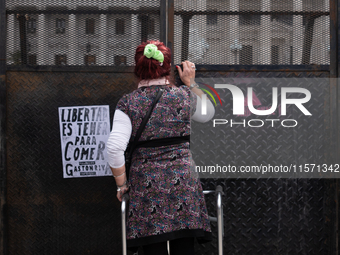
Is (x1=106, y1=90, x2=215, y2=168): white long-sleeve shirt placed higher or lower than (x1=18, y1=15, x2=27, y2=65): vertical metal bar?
lower

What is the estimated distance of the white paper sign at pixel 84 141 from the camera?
3143 mm

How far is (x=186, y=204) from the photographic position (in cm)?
228

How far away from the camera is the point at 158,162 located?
89.9 inches

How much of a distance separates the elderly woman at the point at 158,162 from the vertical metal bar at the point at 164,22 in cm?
80

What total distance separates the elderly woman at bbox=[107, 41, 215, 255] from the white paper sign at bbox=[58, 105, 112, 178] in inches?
33.9

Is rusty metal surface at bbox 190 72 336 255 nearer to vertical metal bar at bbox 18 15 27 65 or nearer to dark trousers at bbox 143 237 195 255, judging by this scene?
dark trousers at bbox 143 237 195 255

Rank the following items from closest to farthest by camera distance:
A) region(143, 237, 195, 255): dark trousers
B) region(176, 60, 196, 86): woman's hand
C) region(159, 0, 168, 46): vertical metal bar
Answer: region(143, 237, 195, 255): dark trousers
region(176, 60, 196, 86): woman's hand
region(159, 0, 168, 46): vertical metal bar

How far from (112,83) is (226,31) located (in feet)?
3.65

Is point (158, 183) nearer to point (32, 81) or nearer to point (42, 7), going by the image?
point (32, 81)

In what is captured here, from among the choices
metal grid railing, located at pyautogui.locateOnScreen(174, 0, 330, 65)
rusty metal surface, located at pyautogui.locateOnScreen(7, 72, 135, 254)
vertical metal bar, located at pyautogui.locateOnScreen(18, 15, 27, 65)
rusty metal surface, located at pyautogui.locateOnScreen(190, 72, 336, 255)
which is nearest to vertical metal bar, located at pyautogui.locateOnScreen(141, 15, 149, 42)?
metal grid railing, located at pyautogui.locateOnScreen(174, 0, 330, 65)

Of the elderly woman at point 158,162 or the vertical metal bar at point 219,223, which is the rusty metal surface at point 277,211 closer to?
the vertical metal bar at point 219,223

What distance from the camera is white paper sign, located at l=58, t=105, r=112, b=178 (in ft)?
10.3

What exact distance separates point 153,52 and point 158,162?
0.70 m

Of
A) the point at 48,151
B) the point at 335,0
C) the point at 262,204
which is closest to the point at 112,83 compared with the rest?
the point at 48,151
